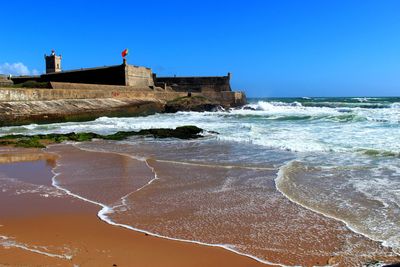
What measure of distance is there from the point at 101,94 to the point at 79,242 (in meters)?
27.6

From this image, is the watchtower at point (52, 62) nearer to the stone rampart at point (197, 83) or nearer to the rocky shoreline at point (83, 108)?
the stone rampart at point (197, 83)

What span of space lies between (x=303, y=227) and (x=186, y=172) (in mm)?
3881

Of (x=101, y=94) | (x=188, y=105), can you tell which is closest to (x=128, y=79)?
(x=188, y=105)

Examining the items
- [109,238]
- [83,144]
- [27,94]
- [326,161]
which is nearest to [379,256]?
[109,238]

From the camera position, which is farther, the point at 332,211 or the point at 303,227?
the point at 332,211

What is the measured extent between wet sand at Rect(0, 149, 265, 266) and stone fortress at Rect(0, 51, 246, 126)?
1792cm

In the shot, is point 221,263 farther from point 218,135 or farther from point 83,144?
point 218,135

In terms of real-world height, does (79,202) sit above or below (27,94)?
below

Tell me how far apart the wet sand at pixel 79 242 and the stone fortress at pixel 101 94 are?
1792 cm

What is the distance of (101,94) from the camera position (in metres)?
31.0

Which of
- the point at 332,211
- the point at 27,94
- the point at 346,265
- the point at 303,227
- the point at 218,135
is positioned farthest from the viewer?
the point at 27,94

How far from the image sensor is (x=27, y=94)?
24312mm

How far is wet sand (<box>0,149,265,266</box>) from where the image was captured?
3817mm

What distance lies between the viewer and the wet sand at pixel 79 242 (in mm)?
3817
